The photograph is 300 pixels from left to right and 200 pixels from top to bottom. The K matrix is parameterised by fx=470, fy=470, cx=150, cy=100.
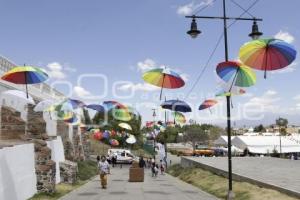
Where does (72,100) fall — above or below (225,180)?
above

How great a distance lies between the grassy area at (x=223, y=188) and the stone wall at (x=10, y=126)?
9404mm

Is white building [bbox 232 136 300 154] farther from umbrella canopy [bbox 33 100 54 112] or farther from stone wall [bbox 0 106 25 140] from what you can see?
stone wall [bbox 0 106 25 140]

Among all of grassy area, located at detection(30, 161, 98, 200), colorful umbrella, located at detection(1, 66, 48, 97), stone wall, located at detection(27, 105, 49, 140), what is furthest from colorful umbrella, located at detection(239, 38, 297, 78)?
stone wall, located at detection(27, 105, 49, 140)

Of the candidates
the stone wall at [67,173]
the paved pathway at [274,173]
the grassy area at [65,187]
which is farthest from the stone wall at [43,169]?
the paved pathway at [274,173]

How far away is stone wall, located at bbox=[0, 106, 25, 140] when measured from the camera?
20.5 m

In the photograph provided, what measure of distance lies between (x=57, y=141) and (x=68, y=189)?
517 cm

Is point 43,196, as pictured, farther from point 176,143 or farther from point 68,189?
point 176,143

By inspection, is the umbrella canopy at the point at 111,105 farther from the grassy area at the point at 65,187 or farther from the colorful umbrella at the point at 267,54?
the colorful umbrella at the point at 267,54

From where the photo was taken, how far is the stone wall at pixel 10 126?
2053 cm

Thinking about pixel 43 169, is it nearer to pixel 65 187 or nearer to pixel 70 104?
pixel 65 187

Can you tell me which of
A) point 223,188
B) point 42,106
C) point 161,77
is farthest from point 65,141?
point 161,77

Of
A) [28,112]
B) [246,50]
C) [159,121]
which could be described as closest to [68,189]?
[28,112]

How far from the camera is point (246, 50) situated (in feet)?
48.1

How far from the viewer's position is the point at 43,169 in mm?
20172
